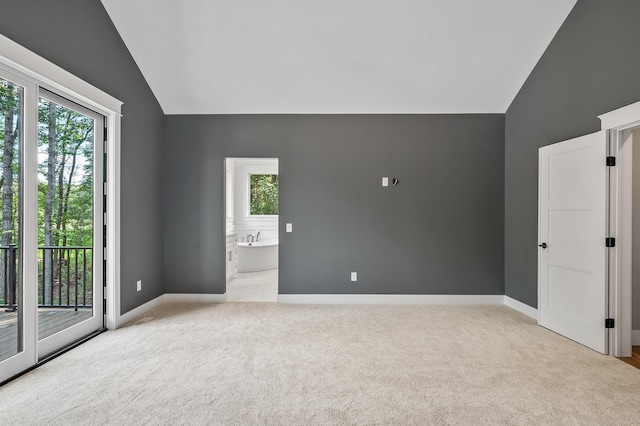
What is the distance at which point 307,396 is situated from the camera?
2225 mm

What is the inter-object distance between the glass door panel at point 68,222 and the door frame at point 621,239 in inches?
197

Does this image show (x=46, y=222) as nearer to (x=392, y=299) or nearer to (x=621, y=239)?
(x=392, y=299)

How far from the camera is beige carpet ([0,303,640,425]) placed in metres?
2.03

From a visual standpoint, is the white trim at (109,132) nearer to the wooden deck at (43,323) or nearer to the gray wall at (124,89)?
the gray wall at (124,89)

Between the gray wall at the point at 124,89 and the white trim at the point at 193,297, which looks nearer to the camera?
the gray wall at the point at 124,89

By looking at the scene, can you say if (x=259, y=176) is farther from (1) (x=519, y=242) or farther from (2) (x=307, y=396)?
(2) (x=307, y=396)

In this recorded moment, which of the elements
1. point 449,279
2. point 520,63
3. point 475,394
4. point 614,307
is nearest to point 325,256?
point 449,279

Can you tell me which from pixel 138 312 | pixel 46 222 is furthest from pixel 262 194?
pixel 46 222

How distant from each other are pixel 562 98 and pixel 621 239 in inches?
63.6

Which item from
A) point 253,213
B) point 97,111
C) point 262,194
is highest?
point 97,111

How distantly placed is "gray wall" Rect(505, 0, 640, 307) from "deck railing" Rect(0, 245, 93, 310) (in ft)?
16.8

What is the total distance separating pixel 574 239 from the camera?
130 inches

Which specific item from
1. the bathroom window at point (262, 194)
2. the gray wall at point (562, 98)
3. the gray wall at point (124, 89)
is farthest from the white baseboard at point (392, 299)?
the bathroom window at point (262, 194)

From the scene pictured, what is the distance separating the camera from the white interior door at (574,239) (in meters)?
3.03
